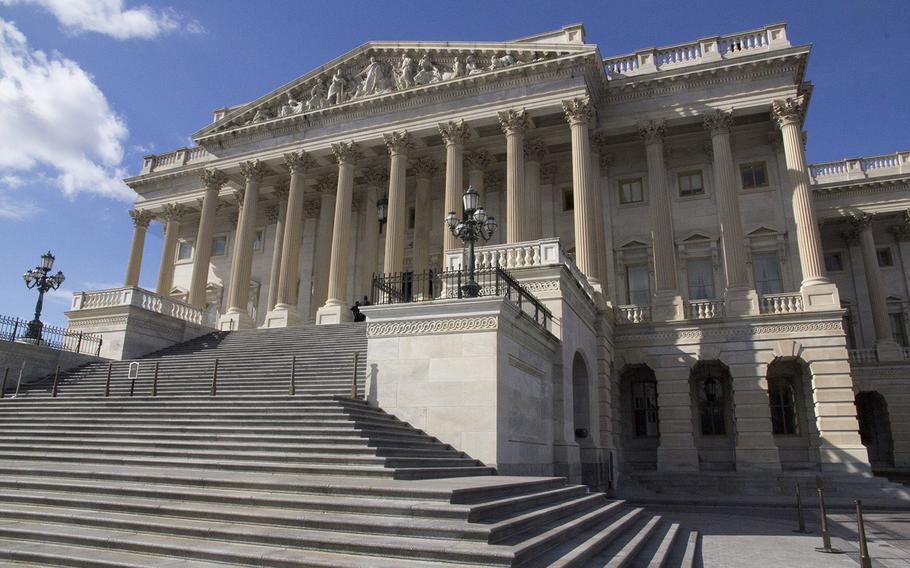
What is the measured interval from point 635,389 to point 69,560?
2580 centimetres

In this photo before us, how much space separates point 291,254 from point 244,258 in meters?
2.88

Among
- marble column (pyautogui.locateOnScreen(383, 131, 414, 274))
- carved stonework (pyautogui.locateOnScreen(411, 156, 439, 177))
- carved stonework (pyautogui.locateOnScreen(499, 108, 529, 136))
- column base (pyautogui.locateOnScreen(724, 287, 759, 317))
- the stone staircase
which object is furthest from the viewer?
carved stonework (pyautogui.locateOnScreen(411, 156, 439, 177))

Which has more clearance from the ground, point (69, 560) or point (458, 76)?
point (458, 76)

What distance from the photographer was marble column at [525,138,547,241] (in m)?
30.7

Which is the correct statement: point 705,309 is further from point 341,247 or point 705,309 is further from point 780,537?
point 341,247

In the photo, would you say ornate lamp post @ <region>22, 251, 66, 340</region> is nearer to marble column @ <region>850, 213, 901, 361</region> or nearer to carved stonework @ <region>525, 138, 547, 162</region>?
carved stonework @ <region>525, 138, 547, 162</region>

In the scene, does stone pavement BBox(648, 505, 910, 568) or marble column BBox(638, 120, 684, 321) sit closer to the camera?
stone pavement BBox(648, 505, 910, 568)

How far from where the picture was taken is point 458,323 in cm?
1375

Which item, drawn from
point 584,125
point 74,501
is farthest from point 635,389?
point 74,501

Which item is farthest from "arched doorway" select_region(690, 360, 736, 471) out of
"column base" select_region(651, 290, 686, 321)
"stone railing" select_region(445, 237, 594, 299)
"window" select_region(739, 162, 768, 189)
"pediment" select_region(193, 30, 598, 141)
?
"pediment" select_region(193, 30, 598, 141)

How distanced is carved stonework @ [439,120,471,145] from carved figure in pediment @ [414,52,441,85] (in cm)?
265

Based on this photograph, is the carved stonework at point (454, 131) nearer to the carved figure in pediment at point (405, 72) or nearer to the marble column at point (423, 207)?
the carved figure in pediment at point (405, 72)

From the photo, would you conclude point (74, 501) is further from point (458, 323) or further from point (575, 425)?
point (575, 425)

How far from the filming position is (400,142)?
31922 mm
